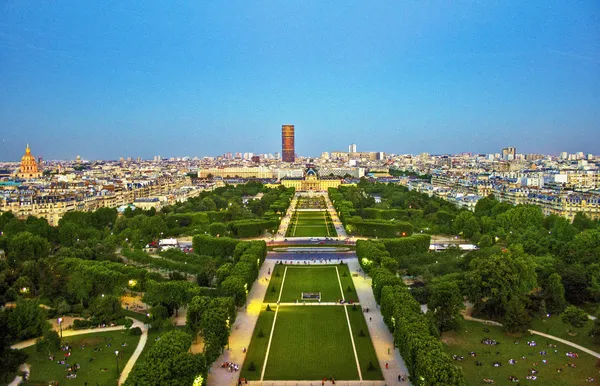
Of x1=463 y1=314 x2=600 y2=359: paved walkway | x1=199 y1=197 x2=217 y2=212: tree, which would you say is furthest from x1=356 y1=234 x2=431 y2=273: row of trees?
x1=199 y1=197 x2=217 y2=212: tree

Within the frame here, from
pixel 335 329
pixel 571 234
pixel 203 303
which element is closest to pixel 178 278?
pixel 203 303

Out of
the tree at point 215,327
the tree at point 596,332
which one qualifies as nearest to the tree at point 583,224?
the tree at point 596,332

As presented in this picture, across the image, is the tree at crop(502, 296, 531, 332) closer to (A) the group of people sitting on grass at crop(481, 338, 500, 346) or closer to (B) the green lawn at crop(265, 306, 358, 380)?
(A) the group of people sitting on grass at crop(481, 338, 500, 346)

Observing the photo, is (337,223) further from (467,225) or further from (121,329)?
(121,329)

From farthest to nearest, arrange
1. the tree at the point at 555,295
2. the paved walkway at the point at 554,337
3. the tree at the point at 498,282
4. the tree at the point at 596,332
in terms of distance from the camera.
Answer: the tree at the point at 555,295 < the tree at the point at 498,282 < the tree at the point at 596,332 < the paved walkway at the point at 554,337

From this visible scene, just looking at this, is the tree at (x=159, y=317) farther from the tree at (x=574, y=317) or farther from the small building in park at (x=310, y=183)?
the small building in park at (x=310, y=183)

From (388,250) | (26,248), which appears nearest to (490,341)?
(388,250)

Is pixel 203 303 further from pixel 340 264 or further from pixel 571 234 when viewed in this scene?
pixel 571 234
